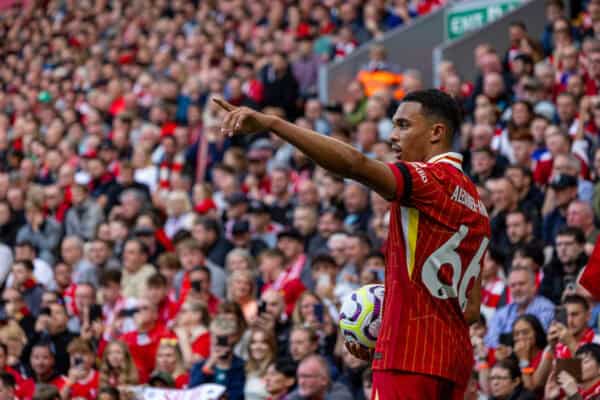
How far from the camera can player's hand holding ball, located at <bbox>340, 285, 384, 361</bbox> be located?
211 inches

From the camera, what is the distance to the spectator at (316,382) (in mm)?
9125

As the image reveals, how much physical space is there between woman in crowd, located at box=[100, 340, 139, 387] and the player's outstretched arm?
646cm

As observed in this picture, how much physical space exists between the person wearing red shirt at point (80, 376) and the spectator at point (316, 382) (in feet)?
6.92

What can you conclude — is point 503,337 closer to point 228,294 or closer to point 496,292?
point 496,292

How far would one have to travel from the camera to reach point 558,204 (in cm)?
1074

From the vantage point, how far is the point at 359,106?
15.8 m

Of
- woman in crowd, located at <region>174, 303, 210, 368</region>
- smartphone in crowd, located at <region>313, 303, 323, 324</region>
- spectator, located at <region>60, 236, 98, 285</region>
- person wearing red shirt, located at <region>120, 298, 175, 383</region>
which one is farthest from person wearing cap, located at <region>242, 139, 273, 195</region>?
smartphone in crowd, located at <region>313, 303, 323, 324</region>

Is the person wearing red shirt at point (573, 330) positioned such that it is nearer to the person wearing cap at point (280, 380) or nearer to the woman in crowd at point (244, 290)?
the person wearing cap at point (280, 380)

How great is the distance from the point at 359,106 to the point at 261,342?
630 cm

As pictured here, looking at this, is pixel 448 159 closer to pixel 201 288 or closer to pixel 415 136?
pixel 415 136

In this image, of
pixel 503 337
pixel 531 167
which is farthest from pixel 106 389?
pixel 531 167

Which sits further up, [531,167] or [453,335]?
[531,167]

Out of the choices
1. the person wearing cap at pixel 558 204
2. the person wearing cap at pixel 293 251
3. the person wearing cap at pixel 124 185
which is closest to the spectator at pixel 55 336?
the person wearing cap at pixel 293 251

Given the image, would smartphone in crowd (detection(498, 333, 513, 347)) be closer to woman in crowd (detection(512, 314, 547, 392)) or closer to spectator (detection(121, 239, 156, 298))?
woman in crowd (detection(512, 314, 547, 392))
